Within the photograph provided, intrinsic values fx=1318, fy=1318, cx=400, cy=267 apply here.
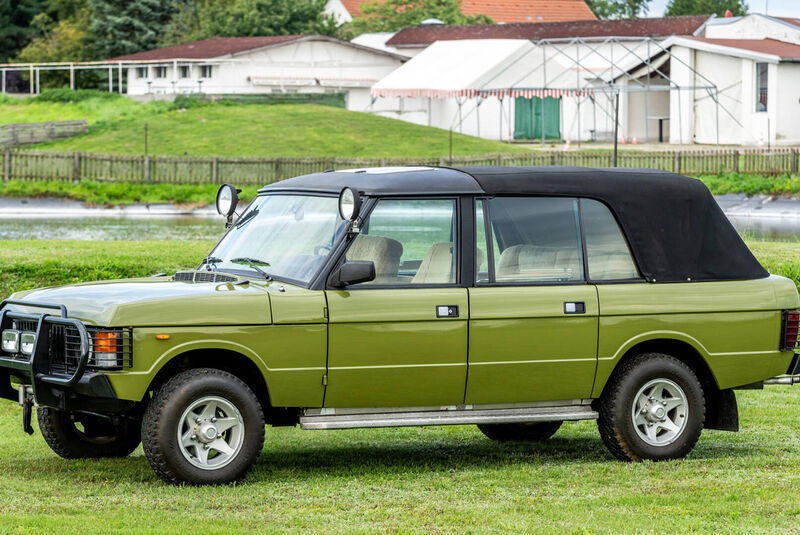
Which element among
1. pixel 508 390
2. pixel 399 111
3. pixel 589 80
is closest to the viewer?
pixel 508 390

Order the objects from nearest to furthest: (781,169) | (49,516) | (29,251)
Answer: (49,516), (29,251), (781,169)

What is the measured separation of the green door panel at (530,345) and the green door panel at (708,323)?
0.14 metres

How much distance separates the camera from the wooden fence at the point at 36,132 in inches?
1981

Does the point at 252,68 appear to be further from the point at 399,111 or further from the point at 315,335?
the point at 315,335

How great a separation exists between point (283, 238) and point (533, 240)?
1.69 metres

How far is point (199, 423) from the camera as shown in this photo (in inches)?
311

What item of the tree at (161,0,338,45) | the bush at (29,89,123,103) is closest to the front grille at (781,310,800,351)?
the bush at (29,89,123,103)

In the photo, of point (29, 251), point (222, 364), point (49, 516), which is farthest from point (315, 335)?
point (29, 251)

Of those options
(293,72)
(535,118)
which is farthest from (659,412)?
(293,72)

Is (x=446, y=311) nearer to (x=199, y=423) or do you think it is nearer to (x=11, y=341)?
(x=199, y=423)

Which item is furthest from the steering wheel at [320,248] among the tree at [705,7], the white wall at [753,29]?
the tree at [705,7]

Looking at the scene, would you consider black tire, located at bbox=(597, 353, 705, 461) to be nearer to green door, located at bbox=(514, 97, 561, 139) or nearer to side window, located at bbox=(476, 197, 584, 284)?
side window, located at bbox=(476, 197, 584, 284)

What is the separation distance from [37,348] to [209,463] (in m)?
1.22

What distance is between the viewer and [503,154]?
44.0 m
